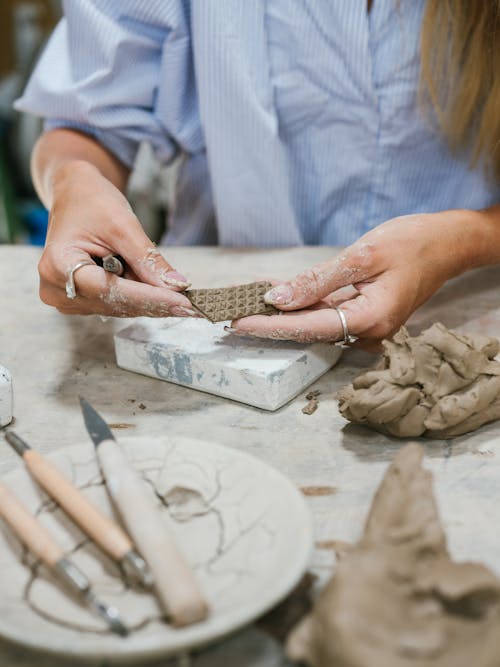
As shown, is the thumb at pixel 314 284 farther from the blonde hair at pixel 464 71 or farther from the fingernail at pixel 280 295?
the blonde hair at pixel 464 71

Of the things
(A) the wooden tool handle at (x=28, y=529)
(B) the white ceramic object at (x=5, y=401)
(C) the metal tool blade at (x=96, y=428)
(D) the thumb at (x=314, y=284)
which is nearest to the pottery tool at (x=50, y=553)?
(A) the wooden tool handle at (x=28, y=529)

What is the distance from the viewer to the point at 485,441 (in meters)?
0.98

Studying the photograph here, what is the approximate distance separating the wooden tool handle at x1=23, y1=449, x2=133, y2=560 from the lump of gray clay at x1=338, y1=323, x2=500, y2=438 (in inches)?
14.9

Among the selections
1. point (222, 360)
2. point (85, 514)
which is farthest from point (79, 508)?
point (222, 360)

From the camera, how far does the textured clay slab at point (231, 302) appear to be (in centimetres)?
107

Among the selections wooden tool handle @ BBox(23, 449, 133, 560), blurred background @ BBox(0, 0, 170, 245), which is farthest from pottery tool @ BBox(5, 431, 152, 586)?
blurred background @ BBox(0, 0, 170, 245)

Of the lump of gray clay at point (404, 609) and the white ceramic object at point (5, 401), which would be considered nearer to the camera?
the lump of gray clay at point (404, 609)

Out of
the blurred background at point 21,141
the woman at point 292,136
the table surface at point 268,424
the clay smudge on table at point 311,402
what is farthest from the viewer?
the blurred background at point 21,141

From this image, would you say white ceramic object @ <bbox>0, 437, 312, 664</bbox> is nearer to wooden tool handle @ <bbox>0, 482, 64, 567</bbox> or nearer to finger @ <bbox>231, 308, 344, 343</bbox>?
wooden tool handle @ <bbox>0, 482, 64, 567</bbox>

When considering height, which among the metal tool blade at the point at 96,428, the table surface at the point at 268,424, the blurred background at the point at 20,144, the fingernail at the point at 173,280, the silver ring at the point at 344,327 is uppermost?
the fingernail at the point at 173,280

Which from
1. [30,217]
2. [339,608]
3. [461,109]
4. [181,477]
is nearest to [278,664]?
[339,608]

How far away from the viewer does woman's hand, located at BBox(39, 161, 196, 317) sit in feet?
3.58

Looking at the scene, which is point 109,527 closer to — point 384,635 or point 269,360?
point 384,635

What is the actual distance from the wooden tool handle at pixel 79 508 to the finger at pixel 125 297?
35 cm
